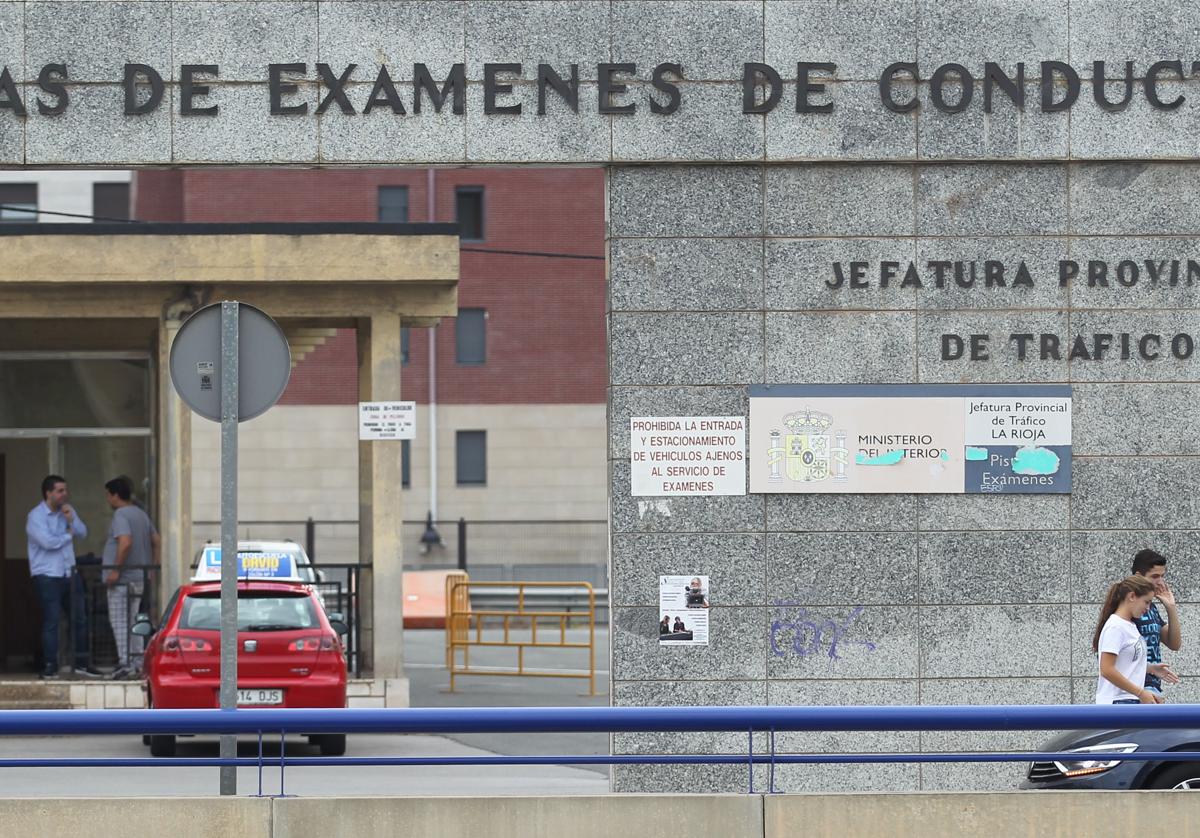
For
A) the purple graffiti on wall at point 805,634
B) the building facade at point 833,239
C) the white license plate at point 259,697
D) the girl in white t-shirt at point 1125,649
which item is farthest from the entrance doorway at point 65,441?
the girl in white t-shirt at point 1125,649

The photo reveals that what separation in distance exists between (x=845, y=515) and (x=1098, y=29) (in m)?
3.33

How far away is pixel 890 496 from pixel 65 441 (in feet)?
39.0

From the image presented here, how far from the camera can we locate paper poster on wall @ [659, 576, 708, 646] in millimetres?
12078

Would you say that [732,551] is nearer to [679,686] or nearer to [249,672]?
[679,686]

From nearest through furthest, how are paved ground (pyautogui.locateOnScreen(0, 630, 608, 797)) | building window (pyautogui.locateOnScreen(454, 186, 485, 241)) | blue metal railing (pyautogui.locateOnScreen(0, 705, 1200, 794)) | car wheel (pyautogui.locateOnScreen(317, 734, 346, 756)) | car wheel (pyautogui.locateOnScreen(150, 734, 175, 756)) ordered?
blue metal railing (pyautogui.locateOnScreen(0, 705, 1200, 794))
paved ground (pyautogui.locateOnScreen(0, 630, 608, 797))
car wheel (pyautogui.locateOnScreen(150, 734, 175, 756))
car wheel (pyautogui.locateOnScreen(317, 734, 346, 756))
building window (pyautogui.locateOnScreen(454, 186, 485, 241))

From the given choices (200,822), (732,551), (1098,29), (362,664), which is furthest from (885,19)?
(362,664)

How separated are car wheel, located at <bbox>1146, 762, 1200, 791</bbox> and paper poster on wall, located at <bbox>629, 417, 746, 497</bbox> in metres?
3.20

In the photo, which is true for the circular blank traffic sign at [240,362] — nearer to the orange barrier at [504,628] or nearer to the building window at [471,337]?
the orange barrier at [504,628]

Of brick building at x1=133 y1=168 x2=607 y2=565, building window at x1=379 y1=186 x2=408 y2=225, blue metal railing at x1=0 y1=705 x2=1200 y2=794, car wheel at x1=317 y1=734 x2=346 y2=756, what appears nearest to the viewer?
blue metal railing at x1=0 y1=705 x2=1200 y2=794

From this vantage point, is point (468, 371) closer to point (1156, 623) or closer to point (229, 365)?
point (1156, 623)

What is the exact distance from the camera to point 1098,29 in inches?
476

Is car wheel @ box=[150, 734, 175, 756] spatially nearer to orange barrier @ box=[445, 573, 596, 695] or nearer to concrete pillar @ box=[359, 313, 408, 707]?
concrete pillar @ box=[359, 313, 408, 707]

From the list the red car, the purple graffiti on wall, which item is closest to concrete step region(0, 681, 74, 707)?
the red car

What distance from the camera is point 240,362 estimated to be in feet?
31.4
